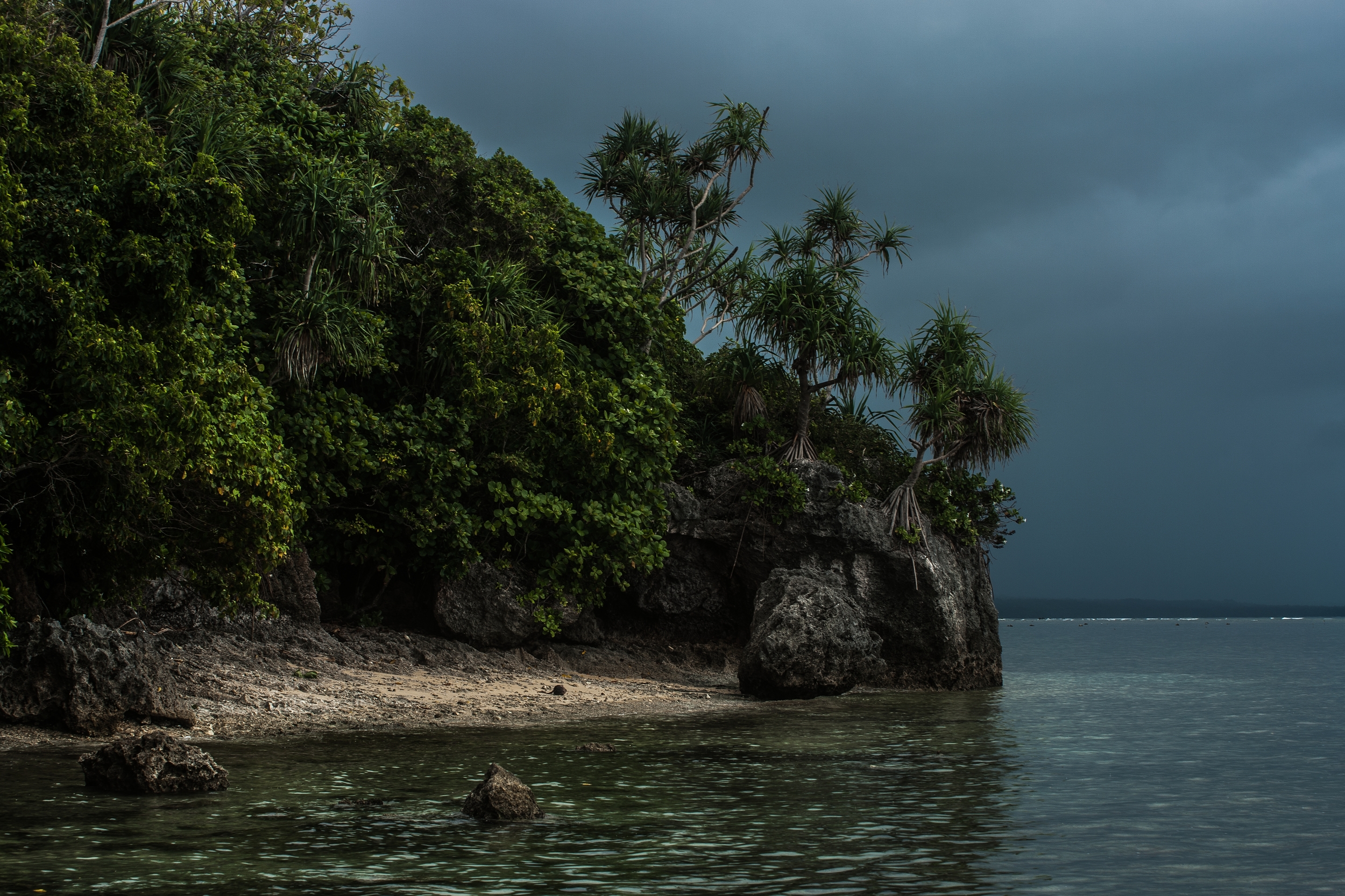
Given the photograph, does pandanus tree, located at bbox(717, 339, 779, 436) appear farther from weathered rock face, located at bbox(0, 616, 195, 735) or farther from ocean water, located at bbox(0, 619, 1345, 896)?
weathered rock face, located at bbox(0, 616, 195, 735)

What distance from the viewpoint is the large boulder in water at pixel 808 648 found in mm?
18656

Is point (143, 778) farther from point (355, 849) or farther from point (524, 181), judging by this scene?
point (524, 181)

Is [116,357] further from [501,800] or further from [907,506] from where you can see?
[907,506]

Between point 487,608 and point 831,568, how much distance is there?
7.28 m

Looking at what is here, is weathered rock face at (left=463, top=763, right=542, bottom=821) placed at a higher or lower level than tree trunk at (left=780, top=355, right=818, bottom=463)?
lower

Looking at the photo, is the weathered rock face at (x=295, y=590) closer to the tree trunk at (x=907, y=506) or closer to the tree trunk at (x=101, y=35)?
the tree trunk at (x=101, y=35)

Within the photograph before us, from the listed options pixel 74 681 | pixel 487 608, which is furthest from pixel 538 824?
pixel 487 608

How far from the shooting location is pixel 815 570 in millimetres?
21812

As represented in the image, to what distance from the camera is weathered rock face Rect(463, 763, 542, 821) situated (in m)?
8.05

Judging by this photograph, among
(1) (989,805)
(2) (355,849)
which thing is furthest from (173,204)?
(1) (989,805)

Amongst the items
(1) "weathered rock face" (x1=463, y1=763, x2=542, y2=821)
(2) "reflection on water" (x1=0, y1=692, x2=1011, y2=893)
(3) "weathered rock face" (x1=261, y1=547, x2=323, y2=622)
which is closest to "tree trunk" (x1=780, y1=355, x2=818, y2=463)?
(3) "weathered rock face" (x1=261, y1=547, x2=323, y2=622)

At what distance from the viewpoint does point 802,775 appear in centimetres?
1071

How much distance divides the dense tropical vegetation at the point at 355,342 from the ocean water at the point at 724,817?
10.2 feet

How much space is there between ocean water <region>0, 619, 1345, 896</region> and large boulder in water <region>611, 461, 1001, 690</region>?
Result: 6.81 meters
